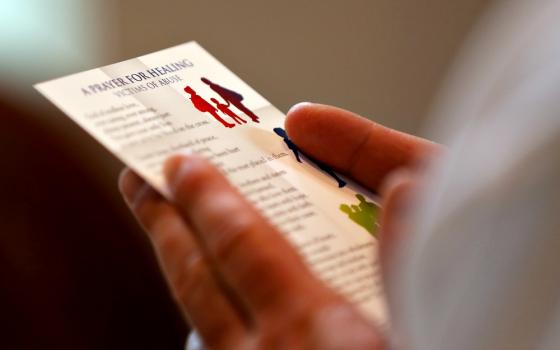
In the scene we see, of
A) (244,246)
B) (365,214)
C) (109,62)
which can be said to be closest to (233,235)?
(244,246)

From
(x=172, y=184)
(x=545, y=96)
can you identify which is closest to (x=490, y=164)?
(x=545, y=96)

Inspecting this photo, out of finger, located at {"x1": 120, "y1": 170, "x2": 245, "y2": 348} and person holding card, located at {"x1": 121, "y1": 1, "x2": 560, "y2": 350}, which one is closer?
person holding card, located at {"x1": 121, "y1": 1, "x2": 560, "y2": 350}

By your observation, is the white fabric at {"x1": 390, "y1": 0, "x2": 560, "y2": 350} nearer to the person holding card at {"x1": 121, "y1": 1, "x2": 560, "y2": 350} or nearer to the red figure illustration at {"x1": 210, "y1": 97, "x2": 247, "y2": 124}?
the person holding card at {"x1": 121, "y1": 1, "x2": 560, "y2": 350}

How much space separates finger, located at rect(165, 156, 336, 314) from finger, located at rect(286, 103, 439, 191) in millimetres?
108

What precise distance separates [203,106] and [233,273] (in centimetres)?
14

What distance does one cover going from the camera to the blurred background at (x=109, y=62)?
65 cm

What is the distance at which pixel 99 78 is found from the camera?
396 mm

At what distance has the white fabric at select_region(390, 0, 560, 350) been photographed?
0.62ft

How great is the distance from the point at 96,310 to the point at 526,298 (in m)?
0.55

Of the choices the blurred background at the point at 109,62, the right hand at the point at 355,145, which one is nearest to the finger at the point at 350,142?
the right hand at the point at 355,145

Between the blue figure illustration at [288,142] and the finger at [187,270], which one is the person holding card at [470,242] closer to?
the finger at [187,270]

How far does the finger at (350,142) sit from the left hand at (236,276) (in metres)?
0.10

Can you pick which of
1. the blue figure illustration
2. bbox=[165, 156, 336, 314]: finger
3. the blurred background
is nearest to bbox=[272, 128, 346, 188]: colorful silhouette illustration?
the blue figure illustration

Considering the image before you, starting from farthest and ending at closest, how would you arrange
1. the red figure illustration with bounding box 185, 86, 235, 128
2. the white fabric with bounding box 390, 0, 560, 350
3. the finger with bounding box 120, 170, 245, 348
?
the red figure illustration with bounding box 185, 86, 235, 128
the finger with bounding box 120, 170, 245, 348
the white fabric with bounding box 390, 0, 560, 350
